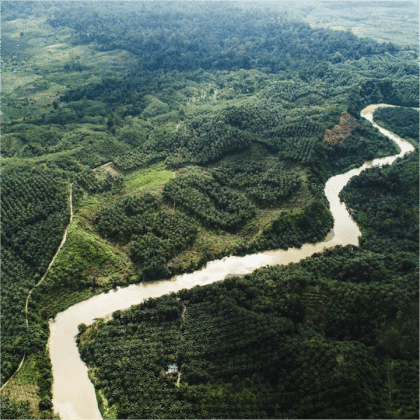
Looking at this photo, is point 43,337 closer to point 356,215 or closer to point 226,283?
point 226,283

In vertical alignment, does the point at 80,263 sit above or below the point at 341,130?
below

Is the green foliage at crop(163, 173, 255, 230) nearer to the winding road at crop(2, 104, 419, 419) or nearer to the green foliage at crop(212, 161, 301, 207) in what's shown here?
the green foliage at crop(212, 161, 301, 207)

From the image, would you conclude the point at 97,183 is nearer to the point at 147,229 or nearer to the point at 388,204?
the point at 147,229

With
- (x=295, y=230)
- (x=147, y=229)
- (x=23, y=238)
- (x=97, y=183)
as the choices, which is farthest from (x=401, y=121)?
(x=23, y=238)

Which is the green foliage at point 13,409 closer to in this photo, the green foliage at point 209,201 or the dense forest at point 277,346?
the dense forest at point 277,346

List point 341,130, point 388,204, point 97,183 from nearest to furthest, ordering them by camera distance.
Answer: point 388,204 < point 97,183 < point 341,130
